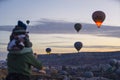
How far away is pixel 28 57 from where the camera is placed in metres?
9.68

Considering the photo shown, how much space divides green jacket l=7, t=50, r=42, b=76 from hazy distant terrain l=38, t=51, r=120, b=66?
488 feet

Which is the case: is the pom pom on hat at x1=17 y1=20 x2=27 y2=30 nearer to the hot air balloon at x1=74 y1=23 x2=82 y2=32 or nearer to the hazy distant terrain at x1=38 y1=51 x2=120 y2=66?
the hot air balloon at x1=74 y1=23 x2=82 y2=32

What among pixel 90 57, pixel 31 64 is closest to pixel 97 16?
pixel 31 64

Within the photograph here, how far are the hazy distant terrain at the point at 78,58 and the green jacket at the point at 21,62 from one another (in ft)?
488

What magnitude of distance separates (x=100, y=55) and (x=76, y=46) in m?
92.8

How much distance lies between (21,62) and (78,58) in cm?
16744

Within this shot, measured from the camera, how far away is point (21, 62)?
970cm

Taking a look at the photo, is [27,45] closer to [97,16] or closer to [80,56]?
[97,16]

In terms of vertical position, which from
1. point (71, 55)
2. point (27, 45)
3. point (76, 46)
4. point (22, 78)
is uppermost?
point (27, 45)

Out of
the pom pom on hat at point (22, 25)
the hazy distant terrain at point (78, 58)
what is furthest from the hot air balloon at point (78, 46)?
the pom pom on hat at point (22, 25)

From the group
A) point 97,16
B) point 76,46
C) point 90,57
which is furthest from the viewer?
point 90,57

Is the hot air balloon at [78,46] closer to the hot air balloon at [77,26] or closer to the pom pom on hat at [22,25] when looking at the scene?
the hot air balloon at [77,26]

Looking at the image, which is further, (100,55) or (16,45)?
(100,55)

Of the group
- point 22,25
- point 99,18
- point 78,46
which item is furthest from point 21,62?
point 78,46
